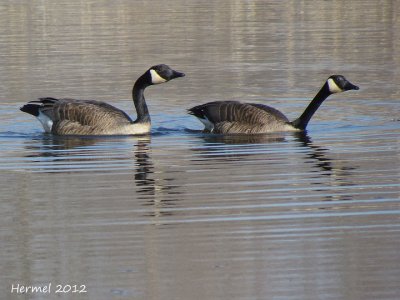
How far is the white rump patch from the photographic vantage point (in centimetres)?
1952

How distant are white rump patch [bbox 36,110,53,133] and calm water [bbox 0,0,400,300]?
0.19m

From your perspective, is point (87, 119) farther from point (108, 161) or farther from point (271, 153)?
point (271, 153)

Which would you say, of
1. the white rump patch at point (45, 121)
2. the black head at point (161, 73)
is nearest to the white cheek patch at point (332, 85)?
the black head at point (161, 73)

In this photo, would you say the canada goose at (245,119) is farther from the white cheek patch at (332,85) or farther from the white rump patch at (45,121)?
the white rump patch at (45,121)

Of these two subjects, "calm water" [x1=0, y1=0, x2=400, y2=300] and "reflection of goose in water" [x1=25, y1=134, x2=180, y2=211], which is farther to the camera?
"reflection of goose in water" [x1=25, y1=134, x2=180, y2=211]

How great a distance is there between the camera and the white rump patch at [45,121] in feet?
64.0

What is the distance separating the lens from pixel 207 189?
14.0 meters

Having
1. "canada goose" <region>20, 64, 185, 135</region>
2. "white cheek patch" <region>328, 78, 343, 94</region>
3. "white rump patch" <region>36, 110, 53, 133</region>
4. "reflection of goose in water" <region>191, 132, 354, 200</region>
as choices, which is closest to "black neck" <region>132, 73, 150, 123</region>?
"canada goose" <region>20, 64, 185, 135</region>

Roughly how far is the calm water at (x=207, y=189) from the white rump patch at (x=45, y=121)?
0.63ft

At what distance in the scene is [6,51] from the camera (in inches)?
1390

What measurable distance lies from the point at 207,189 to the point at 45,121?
243 inches

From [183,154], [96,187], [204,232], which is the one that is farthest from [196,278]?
[183,154]

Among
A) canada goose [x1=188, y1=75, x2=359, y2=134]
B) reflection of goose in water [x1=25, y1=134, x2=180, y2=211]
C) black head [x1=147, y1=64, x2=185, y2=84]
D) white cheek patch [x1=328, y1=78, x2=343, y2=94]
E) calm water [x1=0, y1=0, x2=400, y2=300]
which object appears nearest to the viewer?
calm water [x1=0, y1=0, x2=400, y2=300]

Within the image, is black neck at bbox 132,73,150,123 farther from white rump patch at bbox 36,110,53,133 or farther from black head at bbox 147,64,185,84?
white rump patch at bbox 36,110,53,133
